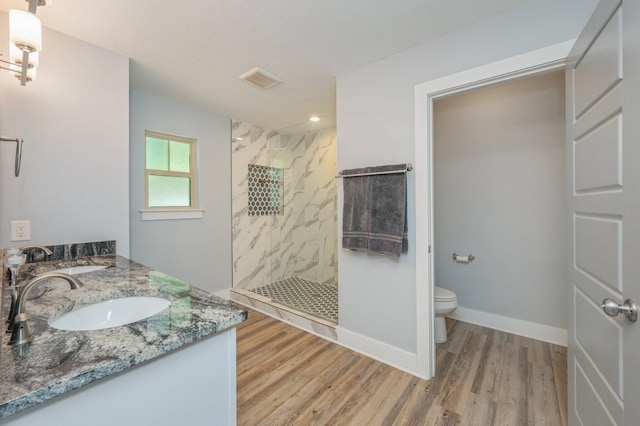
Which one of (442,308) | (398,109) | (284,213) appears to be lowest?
(442,308)

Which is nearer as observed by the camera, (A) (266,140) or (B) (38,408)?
(B) (38,408)

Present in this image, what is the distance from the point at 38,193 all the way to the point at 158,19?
1303 mm

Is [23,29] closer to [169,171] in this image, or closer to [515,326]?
[169,171]

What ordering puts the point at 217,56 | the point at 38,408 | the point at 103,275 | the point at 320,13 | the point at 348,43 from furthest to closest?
the point at 217,56 → the point at 348,43 → the point at 320,13 → the point at 103,275 → the point at 38,408

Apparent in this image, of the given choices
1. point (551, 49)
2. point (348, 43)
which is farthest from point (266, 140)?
point (551, 49)

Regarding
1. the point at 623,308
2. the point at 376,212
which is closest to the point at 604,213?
the point at 623,308

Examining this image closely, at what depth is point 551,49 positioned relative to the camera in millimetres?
1377

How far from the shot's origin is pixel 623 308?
810 millimetres

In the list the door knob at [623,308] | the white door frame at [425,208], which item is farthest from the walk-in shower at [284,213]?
the door knob at [623,308]

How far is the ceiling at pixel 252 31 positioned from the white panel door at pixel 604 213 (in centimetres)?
73

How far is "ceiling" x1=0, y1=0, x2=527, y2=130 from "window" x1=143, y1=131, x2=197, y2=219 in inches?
24.9

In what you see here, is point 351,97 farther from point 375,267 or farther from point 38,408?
point 38,408

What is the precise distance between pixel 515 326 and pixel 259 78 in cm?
319

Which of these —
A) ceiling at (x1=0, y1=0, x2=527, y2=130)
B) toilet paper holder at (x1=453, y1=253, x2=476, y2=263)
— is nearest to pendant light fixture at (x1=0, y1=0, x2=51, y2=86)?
ceiling at (x1=0, y1=0, x2=527, y2=130)
